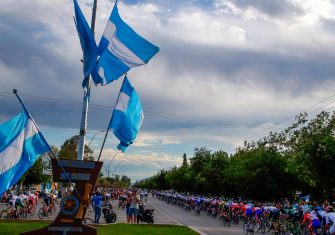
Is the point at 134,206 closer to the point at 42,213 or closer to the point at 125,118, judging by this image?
the point at 42,213

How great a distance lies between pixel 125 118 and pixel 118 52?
176 centimetres

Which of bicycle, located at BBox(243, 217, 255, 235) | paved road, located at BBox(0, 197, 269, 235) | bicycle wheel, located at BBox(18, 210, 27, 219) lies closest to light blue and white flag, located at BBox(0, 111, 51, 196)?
paved road, located at BBox(0, 197, 269, 235)

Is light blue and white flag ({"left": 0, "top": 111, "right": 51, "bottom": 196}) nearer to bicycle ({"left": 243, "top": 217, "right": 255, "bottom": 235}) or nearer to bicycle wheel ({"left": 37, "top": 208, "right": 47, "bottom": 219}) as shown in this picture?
bicycle ({"left": 243, "top": 217, "right": 255, "bottom": 235})

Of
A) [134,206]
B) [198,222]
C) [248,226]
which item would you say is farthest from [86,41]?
[198,222]

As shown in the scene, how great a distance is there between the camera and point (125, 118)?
15.0 meters

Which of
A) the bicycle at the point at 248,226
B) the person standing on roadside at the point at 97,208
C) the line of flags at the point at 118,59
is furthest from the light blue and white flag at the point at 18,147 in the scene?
the person standing on roadside at the point at 97,208

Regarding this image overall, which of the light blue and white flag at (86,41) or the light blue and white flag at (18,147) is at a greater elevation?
the light blue and white flag at (86,41)

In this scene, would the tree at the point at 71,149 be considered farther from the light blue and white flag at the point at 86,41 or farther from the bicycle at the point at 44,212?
the light blue and white flag at the point at 86,41

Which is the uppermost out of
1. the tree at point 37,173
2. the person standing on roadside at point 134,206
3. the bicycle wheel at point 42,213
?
the tree at point 37,173

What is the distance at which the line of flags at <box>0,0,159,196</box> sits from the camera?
13156 millimetres

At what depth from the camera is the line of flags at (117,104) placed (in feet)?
43.2

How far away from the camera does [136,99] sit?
15508 mm

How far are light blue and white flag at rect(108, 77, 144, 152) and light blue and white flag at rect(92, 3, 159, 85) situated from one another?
68cm

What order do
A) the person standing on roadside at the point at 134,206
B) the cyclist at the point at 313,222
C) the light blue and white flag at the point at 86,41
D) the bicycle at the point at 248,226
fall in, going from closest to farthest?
the light blue and white flag at the point at 86,41, the cyclist at the point at 313,222, the bicycle at the point at 248,226, the person standing on roadside at the point at 134,206
